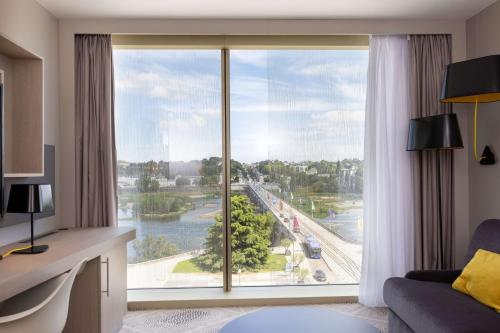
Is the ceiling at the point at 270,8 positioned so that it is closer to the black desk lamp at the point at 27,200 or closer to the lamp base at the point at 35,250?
the black desk lamp at the point at 27,200

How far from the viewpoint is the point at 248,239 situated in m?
3.45

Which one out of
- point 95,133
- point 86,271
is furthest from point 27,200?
point 95,133

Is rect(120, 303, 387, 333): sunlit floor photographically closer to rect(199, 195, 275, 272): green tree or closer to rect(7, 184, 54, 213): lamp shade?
rect(199, 195, 275, 272): green tree

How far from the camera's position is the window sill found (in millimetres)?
3225

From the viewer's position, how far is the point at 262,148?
136 inches

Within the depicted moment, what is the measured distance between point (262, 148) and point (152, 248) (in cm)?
142

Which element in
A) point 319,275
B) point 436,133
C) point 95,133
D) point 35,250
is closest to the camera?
point 35,250

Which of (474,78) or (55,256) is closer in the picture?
(55,256)

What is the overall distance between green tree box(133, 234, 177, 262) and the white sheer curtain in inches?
72.1

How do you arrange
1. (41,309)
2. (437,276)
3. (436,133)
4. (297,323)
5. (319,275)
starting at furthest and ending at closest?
(319,275) < (436,133) < (437,276) < (297,323) < (41,309)

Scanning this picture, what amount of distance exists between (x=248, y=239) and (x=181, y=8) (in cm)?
216

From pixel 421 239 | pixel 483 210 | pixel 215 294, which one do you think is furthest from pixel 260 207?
pixel 483 210

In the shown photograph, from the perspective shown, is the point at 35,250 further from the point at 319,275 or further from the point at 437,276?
the point at 437,276

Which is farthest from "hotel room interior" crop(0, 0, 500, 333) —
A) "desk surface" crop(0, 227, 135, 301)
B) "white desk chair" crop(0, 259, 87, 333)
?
"white desk chair" crop(0, 259, 87, 333)
